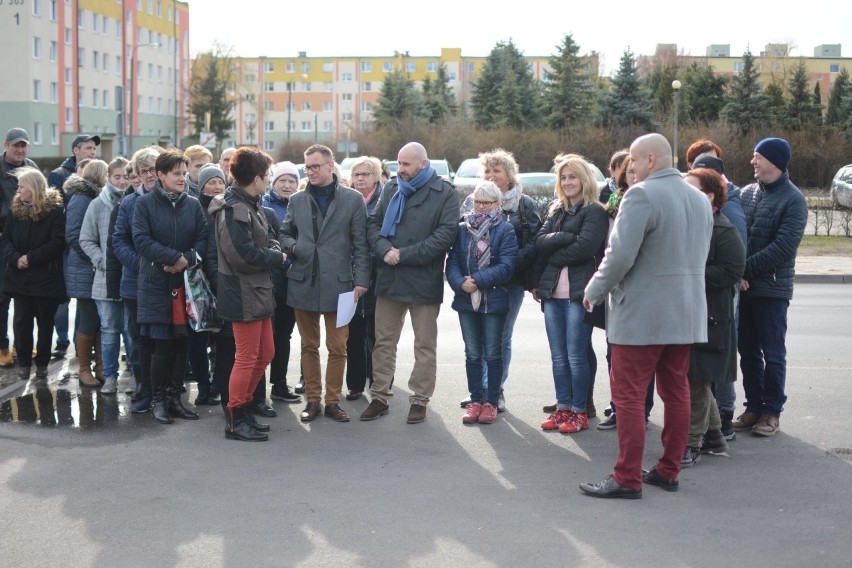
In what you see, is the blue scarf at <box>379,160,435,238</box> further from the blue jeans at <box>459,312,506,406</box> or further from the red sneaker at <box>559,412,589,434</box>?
the red sneaker at <box>559,412,589,434</box>

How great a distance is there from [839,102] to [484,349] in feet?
200

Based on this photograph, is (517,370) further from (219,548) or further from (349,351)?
(219,548)

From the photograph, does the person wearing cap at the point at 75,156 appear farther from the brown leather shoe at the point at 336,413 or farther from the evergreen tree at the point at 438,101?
the evergreen tree at the point at 438,101

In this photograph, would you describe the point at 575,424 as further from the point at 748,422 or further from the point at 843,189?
the point at 843,189

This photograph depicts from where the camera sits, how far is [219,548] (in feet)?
15.7

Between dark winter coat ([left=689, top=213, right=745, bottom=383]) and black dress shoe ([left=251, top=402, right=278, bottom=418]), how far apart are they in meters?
3.22

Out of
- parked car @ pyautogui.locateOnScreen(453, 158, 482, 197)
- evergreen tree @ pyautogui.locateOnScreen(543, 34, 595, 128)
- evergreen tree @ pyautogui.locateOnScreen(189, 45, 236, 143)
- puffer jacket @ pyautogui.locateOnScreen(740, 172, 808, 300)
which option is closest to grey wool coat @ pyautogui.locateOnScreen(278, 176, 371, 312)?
puffer jacket @ pyautogui.locateOnScreen(740, 172, 808, 300)

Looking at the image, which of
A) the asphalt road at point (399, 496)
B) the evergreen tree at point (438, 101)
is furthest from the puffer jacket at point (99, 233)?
the evergreen tree at point (438, 101)

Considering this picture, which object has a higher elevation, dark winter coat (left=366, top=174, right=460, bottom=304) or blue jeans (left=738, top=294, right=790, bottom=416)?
dark winter coat (left=366, top=174, right=460, bottom=304)

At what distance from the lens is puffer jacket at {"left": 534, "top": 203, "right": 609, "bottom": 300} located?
22.8ft

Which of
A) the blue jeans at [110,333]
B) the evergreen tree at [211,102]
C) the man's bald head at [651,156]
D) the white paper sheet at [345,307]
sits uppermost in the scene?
the evergreen tree at [211,102]

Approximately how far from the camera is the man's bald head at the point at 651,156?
18.0 feet

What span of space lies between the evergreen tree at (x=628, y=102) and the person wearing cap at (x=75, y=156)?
42.6 meters

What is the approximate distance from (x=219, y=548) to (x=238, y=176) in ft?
9.60
